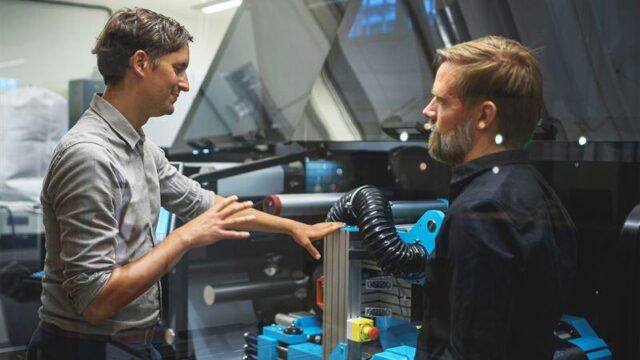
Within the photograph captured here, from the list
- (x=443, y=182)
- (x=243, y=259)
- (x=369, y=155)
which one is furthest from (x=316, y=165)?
(x=443, y=182)

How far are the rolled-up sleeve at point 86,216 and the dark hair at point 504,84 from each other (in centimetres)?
96

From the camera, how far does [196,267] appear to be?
3.33 metres

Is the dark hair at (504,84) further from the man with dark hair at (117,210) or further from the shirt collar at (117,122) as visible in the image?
the shirt collar at (117,122)

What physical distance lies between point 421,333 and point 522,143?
0.59 meters

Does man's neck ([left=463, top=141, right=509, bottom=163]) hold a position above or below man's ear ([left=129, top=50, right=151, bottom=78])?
below

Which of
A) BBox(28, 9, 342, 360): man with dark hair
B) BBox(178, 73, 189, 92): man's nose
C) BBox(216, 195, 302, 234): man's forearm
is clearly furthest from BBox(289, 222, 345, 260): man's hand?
BBox(178, 73, 189, 92): man's nose

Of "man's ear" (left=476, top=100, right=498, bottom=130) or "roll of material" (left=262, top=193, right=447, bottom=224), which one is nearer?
"man's ear" (left=476, top=100, right=498, bottom=130)

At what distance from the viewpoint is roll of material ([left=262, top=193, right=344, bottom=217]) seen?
2.59 meters

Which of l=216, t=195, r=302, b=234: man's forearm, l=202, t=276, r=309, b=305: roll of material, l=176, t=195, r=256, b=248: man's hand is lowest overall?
l=202, t=276, r=309, b=305: roll of material

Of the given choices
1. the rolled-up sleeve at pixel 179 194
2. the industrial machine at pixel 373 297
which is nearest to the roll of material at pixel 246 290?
the industrial machine at pixel 373 297

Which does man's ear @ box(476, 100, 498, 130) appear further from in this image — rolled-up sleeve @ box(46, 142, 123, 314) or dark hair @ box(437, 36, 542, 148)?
rolled-up sleeve @ box(46, 142, 123, 314)

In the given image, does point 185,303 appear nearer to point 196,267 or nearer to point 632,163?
point 196,267

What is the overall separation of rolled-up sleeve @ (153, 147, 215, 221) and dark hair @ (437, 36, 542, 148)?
2.81 ft

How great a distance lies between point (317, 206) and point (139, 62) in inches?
34.7
